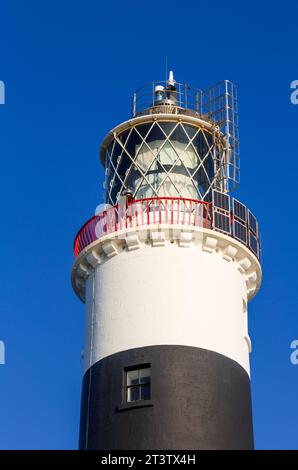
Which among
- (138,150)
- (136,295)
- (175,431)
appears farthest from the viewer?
(138,150)

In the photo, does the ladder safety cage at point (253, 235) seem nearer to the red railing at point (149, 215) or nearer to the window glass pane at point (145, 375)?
the red railing at point (149, 215)

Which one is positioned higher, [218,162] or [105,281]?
[218,162]

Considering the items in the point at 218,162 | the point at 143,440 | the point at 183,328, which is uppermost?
the point at 218,162

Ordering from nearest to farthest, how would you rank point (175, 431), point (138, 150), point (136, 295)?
point (175, 431), point (136, 295), point (138, 150)

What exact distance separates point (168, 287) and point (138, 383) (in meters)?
2.55

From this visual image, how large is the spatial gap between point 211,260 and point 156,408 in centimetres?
443

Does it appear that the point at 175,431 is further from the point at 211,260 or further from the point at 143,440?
the point at 211,260

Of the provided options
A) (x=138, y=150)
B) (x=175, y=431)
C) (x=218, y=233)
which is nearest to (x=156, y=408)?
(x=175, y=431)

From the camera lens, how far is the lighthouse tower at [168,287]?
87.0 ft

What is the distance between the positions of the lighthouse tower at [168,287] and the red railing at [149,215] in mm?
30

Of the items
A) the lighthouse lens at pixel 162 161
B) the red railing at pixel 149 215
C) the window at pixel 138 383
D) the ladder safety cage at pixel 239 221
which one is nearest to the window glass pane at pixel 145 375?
the window at pixel 138 383

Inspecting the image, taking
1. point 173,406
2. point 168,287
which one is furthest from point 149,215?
point 173,406

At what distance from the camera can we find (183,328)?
27.5 meters

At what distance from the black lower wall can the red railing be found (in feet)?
11.3
